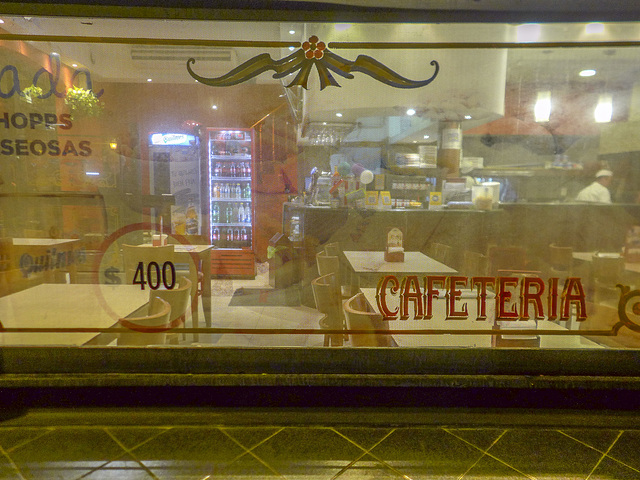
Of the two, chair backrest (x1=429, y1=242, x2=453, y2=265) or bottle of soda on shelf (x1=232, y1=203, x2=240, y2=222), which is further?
bottle of soda on shelf (x1=232, y1=203, x2=240, y2=222)

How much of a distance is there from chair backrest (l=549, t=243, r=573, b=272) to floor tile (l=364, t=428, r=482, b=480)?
3.08ft

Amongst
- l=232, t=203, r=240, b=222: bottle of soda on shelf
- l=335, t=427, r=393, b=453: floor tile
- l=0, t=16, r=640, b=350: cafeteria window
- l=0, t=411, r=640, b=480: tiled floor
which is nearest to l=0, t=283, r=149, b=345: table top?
l=0, t=16, r=640, b=350: cafeteria window

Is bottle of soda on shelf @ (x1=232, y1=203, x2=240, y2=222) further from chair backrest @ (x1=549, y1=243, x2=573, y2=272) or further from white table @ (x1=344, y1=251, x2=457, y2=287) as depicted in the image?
chair backrest @ (x1=549, y1=243, x2=573, y2=272)

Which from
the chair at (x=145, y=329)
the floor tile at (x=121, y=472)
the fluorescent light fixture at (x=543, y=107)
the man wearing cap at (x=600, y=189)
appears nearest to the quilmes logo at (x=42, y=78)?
the chair at (x=145, y=329)

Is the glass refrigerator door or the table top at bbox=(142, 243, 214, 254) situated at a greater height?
the glass refrigerator door

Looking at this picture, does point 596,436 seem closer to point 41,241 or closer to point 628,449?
point 628,449

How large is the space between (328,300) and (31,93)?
170cm

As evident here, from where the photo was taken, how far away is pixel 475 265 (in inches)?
71.0

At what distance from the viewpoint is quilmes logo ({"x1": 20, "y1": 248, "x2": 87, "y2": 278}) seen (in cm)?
175

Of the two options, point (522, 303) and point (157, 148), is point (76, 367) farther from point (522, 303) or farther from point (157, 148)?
point (522, 303)

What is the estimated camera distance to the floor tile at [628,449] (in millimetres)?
1293

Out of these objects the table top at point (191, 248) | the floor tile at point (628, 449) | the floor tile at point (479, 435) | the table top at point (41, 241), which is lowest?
the floor tile at point (628, 449)

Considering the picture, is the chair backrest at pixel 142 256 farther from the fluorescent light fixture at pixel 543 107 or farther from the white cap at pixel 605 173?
the white cap at pixel 605 173

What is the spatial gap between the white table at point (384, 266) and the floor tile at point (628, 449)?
85cm
